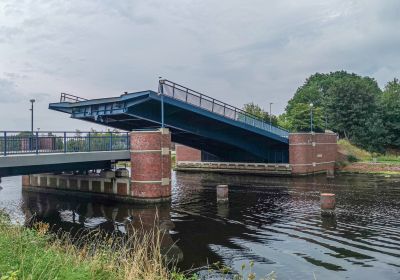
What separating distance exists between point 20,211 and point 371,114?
4734cm

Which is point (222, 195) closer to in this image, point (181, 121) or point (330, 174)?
point (181, 121)

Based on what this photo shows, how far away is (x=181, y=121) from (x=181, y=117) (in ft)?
1.30

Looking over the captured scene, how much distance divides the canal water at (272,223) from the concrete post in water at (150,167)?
115cm

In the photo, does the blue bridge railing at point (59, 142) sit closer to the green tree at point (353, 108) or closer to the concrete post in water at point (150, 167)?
the concrete post in water at point (150, 167)

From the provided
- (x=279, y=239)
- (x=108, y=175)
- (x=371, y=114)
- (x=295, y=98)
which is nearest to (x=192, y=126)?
(x=108, y=175)

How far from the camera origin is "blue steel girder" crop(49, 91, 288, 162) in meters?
27.7

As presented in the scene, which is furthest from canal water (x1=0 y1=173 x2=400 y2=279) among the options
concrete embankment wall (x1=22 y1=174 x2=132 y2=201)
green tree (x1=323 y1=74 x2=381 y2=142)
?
green tree (x1=323 y1=74 x2=381 y2=142)

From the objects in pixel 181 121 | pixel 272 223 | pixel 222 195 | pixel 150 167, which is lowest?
pixel 272 223

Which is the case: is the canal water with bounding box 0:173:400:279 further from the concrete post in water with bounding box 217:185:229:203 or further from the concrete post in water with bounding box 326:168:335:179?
the concrete post in water with bounding box 326:168:335:179

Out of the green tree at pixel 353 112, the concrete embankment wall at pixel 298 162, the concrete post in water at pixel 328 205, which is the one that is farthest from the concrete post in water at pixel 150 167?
the green tree at pixel 353 112

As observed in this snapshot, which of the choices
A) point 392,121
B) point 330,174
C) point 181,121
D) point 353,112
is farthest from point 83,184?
point 392,121

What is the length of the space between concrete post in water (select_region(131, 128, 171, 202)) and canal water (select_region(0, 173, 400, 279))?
1150 mm

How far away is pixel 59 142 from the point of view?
23.8 meters

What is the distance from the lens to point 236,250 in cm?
1415
